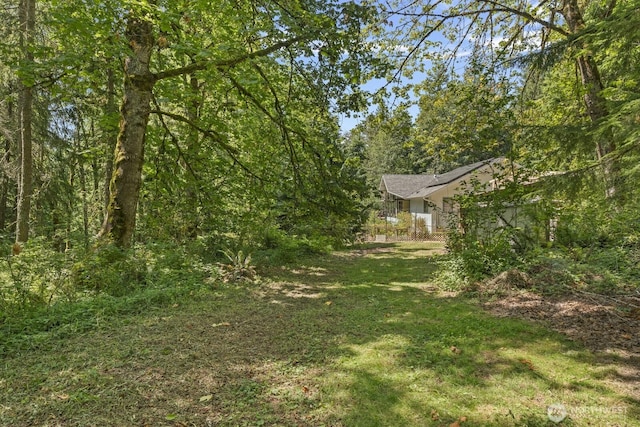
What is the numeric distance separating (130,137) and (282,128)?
267cm

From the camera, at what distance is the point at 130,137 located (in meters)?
6.01

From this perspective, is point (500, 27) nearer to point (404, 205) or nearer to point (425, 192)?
point (425, 192)

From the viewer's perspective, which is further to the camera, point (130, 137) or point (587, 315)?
point (130, 137)

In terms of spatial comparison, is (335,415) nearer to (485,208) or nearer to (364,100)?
(364,100)

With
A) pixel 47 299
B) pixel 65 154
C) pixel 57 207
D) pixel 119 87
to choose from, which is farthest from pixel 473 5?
pixel 57 207

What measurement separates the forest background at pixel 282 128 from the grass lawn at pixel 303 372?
144 centimetres

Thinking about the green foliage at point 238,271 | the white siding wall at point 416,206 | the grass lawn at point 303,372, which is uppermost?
the white siding wall at point 416,206

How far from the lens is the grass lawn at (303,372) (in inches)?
98.3

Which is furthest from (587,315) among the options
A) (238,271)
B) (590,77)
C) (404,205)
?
(404,205)

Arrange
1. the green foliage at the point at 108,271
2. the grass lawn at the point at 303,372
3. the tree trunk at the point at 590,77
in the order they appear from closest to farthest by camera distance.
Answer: the grass lawn at the point at 303,372 → the green foliage at the point at 108,271 → the tree trunk at the point at 590,77

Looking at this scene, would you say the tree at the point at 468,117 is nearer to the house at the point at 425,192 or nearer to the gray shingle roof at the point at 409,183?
the house at the point at 425,192

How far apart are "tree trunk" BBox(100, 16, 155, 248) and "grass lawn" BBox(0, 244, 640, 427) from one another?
6.30 ft

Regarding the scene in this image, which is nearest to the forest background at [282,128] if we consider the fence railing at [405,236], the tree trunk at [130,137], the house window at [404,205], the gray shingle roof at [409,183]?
the tree trunk at [130,137]

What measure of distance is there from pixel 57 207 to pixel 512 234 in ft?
40.8
